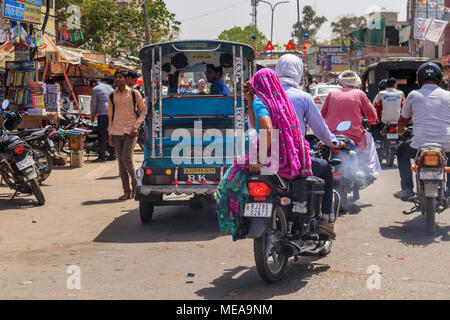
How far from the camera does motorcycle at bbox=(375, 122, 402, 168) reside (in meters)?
14.7

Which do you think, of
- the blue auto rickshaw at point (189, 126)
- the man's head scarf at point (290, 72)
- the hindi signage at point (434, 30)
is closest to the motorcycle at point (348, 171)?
the blue auto rickshaw at point (189, 126)

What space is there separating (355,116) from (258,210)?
14.5 feet

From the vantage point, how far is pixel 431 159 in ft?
24.8

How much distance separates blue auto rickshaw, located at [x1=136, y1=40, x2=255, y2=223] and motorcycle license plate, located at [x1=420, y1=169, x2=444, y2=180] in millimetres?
2323

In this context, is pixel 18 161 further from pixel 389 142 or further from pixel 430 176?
pixel 389 142

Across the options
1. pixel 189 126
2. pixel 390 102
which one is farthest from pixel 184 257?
pixel 390 102

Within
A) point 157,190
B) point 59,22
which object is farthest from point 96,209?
point 59,22

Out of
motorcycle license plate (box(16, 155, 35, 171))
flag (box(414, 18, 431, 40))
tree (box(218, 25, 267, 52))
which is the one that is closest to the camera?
motorcycle license plate (box(16, 155, 35, 171))

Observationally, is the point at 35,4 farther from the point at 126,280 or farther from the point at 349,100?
the point at 126,280

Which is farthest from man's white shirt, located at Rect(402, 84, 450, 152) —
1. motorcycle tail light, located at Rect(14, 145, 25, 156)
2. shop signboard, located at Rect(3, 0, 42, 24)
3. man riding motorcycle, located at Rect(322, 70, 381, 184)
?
shop signboard, located at Rect(3, 0, 42, 24)

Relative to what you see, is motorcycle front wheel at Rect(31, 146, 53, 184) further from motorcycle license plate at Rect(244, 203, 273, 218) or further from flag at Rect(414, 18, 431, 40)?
flag at Rect(414, 18, 431, 40)

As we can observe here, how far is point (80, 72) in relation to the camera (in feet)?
91.9

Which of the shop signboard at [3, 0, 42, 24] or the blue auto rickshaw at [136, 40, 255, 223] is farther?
the shop signboard at [3, 0, 42, 24]
